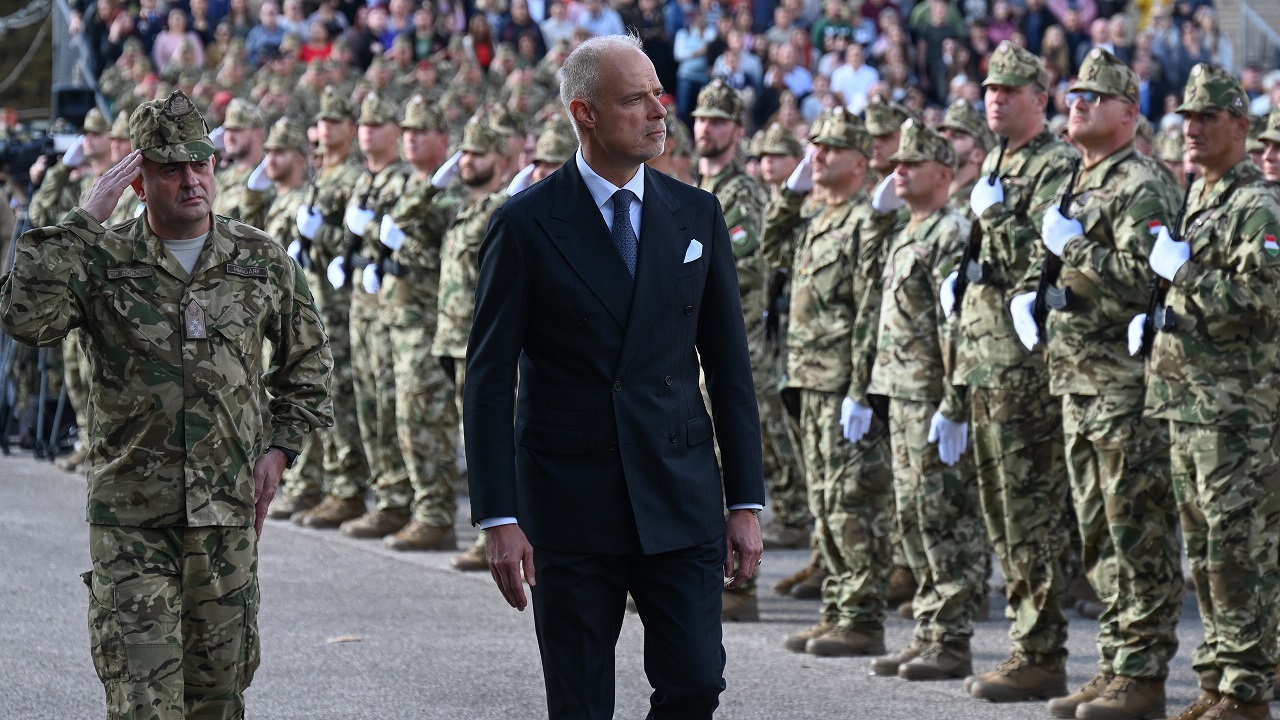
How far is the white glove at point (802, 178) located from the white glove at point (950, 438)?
6.77ft

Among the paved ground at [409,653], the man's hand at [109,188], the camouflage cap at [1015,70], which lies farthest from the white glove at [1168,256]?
the man's hand at [109,188]

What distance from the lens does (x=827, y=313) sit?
8.88 meters

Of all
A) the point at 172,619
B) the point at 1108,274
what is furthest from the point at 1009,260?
the point at 172,619

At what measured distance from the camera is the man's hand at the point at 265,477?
208 inches

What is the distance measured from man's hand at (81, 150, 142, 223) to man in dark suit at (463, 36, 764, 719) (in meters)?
1.26

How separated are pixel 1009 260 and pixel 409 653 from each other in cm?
301

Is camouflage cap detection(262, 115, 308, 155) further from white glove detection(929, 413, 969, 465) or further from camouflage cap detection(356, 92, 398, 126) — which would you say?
white glove detection(929, 413, 969, 465)

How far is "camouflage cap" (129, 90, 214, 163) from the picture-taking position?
523cm

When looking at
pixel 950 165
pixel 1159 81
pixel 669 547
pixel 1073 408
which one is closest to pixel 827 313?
pixel 950 165

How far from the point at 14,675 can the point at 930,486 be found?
147 inches

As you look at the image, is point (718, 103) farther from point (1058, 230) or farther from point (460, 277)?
point (1058, 230)

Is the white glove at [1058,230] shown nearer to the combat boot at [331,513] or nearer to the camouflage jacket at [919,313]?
the camouflage jacket at [919,313]

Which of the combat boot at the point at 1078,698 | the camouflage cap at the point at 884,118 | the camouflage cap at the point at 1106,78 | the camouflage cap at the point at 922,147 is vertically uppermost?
the camouflage cap at the point at 884,118

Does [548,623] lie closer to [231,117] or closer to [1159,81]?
[231,117]
